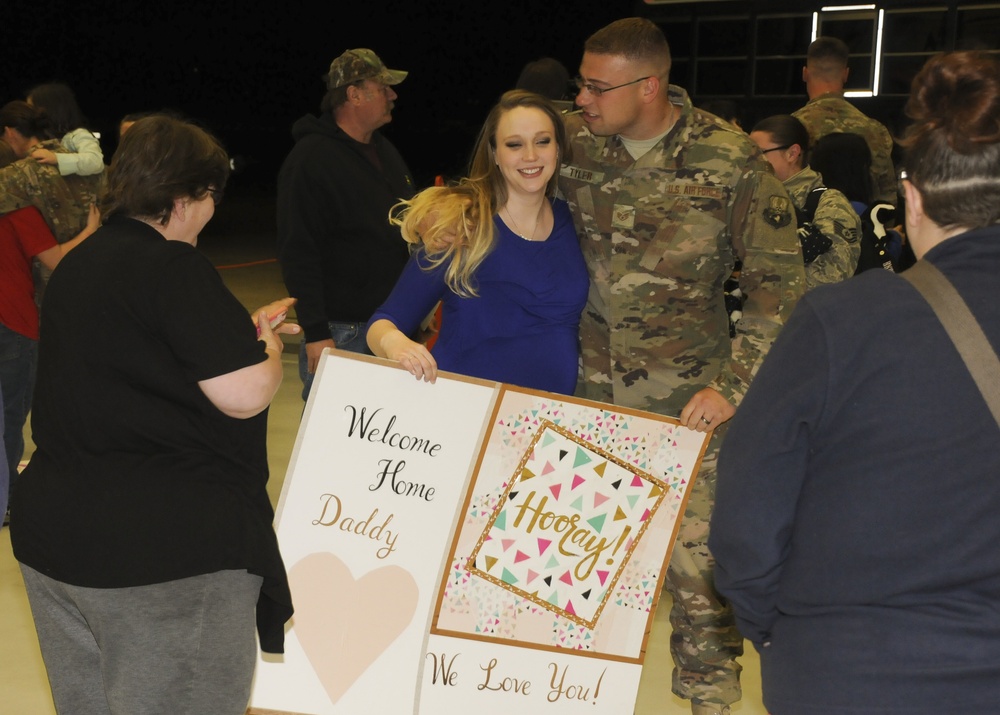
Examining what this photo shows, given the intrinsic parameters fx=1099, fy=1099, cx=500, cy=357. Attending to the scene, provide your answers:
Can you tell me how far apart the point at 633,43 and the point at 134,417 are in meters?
1.68

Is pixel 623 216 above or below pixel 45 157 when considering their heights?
below

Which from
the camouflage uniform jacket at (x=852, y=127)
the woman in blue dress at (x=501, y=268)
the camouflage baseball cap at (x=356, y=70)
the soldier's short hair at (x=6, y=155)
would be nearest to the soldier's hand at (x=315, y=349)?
the camouflage baseball cap at (x=356, y=70)

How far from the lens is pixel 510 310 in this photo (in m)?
2.90

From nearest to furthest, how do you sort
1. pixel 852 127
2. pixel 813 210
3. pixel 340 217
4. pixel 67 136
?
1. pixel 813 210
2. pixel 340 217
3. pixel 67 136
4. pixel 852 127

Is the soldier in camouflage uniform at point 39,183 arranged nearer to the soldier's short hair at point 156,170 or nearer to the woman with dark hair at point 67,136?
the woman with dark hair at point 67,136

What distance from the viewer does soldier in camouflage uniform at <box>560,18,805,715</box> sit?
9.57ft

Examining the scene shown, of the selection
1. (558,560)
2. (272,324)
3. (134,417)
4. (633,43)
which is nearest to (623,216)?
(633,43)

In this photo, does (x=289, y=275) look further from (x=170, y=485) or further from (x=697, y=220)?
(x=170, y=485)

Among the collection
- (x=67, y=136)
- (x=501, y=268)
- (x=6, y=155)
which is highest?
(x=67, y=136)

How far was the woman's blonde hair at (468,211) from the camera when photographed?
286 cm

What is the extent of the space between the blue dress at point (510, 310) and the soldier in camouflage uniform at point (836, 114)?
2.73m

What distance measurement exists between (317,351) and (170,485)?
2.19 m

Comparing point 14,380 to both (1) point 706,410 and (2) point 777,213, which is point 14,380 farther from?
(2) point 777,213

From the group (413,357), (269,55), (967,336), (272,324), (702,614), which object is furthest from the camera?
(269,55)
